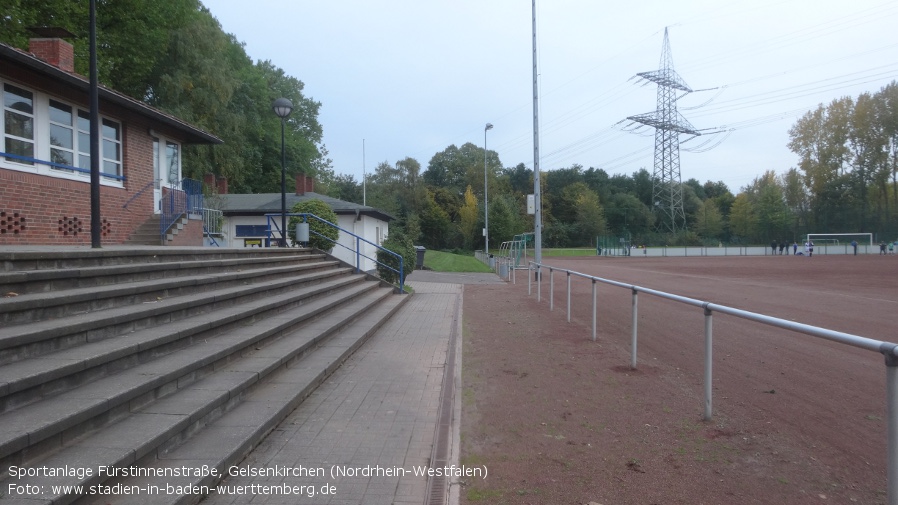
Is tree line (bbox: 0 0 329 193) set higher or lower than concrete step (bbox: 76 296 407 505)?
higher

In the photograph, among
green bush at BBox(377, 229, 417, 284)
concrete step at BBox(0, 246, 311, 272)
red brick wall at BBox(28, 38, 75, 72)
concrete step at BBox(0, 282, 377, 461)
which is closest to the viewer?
concrete step at BBox(0, 282, 377, 461)

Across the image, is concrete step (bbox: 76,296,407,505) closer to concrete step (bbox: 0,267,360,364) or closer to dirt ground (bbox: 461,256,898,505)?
concrete step (bbox: 0,267,360,364)

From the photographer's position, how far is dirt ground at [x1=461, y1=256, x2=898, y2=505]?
4.04m

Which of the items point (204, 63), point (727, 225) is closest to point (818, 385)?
point (204, 63)

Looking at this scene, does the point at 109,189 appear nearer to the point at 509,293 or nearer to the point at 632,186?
the point at 509,293

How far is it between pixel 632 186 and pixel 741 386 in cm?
10060

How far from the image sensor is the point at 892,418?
10.2ft

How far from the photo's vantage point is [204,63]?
26.4 metres

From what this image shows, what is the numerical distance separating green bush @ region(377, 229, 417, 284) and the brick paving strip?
886 centimetres

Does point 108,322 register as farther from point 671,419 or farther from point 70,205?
point 70,205

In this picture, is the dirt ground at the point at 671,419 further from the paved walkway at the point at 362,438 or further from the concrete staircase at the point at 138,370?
the concrete staircase at the point at 138,370

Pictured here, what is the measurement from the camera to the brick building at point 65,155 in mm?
11195

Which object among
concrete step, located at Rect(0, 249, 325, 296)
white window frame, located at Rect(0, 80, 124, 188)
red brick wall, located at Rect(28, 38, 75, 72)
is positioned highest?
red brick wall, located at Rect(28, 38, 75, 72)

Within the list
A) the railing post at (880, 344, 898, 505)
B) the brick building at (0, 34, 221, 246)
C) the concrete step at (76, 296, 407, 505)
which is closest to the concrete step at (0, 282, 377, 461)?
the concrete step at (76, 296, 407, 505)
